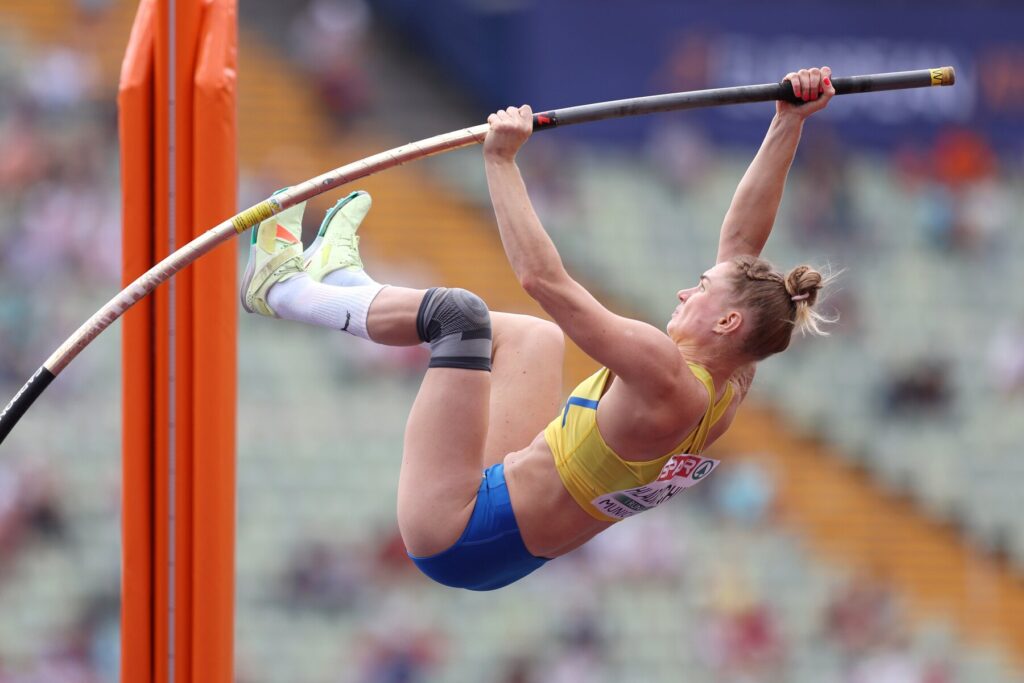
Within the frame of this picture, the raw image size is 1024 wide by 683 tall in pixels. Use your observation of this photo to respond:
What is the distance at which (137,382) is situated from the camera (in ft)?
14.1

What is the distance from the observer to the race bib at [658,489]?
4.35 m

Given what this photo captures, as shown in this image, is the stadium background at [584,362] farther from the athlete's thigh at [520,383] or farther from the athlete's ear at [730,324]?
the athlete's ear at [730,324]

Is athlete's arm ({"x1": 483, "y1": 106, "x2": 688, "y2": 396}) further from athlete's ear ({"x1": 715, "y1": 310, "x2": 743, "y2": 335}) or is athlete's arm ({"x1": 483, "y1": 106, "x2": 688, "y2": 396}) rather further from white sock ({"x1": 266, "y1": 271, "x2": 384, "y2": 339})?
white sock ({"x1": 266, "y1": 271, "x2": 384, "y2": 339})

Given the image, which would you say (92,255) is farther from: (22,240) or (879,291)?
(879,291)

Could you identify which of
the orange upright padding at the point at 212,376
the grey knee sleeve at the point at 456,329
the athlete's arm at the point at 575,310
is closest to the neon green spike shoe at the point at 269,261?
the orange upright padding at the point at 212,376

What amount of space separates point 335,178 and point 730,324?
45.2 inches

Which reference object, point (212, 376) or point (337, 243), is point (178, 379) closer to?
point (212, 376)

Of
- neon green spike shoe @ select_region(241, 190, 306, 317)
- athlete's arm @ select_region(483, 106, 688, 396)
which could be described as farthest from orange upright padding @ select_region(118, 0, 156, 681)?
athlete's arm @ select_region(483, 106, 688, 396)

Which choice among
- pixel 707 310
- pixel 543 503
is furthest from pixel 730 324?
pixel 543 503

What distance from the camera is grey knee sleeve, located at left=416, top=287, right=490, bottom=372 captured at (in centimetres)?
429

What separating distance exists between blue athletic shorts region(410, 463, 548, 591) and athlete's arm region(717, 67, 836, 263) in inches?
37.8

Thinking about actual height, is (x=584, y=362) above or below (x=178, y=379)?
above

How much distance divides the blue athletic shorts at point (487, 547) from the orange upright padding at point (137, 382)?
78 centimetres

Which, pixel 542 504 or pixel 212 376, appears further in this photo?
pixel 542 504
